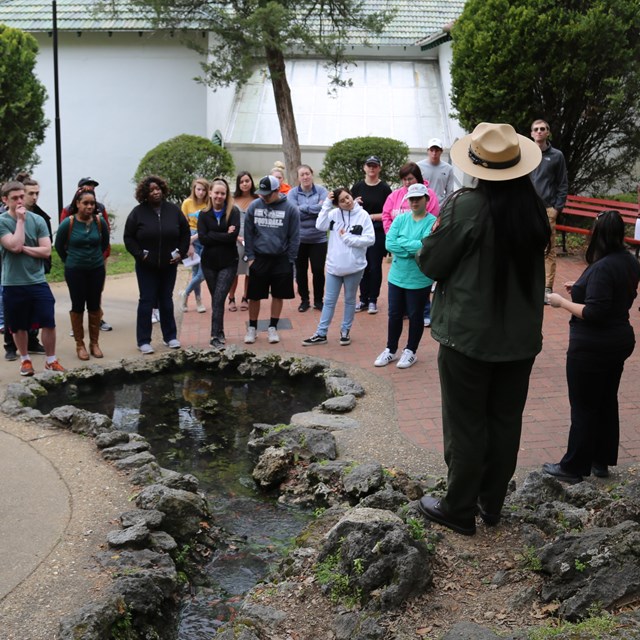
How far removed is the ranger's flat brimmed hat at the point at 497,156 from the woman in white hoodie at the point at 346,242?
4.73 meters

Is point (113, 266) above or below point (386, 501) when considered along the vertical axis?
below

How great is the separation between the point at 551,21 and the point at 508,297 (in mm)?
9305

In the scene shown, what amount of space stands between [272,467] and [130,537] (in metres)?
1.49

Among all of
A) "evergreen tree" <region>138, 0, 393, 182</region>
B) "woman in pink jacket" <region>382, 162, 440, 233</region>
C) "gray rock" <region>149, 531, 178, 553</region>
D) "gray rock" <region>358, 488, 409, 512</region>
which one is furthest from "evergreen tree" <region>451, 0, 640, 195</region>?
"gray rock" <region>149, 531, 178, 553</region>

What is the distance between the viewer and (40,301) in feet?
27.0

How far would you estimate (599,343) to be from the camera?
5453 millimetres

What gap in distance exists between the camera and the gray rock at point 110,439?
21.4 feet

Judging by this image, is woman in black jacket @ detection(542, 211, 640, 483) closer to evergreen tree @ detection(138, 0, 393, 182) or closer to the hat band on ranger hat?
the hat band on ranger hat

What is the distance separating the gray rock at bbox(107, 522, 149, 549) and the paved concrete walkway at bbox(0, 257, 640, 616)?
0.35 meters

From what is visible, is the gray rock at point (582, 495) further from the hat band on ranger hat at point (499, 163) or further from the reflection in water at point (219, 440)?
the hat band on ranger hat at point (499, 163)

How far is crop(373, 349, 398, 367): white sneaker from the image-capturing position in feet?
27.9

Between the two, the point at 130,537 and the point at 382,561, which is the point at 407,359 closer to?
the point at 130,537

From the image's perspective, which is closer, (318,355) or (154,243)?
(154,243)

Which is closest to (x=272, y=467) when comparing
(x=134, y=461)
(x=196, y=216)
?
(x=134, y=461)
